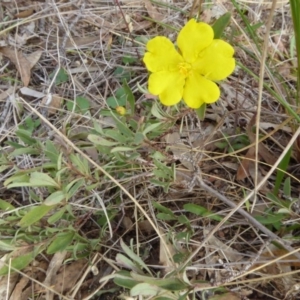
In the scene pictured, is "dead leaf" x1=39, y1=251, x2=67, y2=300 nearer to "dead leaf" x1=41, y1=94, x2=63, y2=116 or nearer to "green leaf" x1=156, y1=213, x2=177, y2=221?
"green leaf" x1=156, y1=213, x2=177, y2=221

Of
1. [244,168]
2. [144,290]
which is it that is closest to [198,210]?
[244,168]

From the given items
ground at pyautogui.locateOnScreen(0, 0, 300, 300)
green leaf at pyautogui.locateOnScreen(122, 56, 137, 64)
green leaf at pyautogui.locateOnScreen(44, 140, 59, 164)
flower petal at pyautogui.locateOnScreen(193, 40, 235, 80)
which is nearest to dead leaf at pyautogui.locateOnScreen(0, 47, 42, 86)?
ground at pyautogui.locateOnScreen(0, 0, 300, 300)

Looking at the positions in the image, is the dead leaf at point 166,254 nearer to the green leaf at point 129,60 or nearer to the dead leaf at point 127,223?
the dead leaf at point 127,223

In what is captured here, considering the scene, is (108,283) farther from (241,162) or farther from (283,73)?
(283,73)

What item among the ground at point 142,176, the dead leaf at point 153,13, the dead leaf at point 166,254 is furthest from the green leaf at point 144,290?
the dead leaf at point 153,13

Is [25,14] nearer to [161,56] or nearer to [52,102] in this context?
[52,102]

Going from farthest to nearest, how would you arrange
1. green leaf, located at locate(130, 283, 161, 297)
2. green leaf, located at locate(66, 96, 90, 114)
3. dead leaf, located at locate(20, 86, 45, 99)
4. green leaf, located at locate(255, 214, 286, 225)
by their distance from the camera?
dead leaf, located at locate(20, 86, 45, 99), green leaf, located at locate(66, 96, 90, 114), green leaf, located at locate(255, 214, 286, 225), green leaf, located at locate(130, 283, 161, 297)
